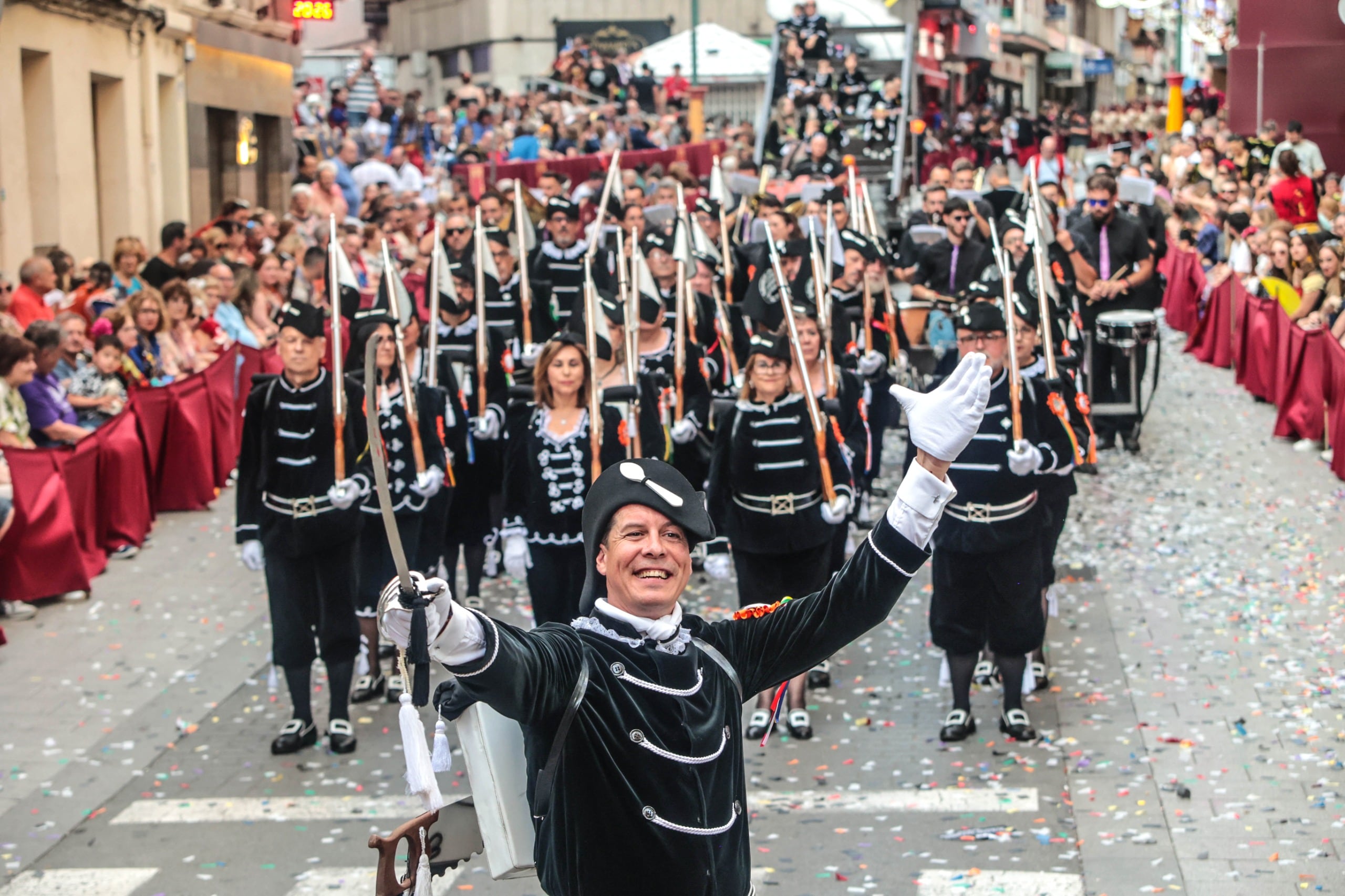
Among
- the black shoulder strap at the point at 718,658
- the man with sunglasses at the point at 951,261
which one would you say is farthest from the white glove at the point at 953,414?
the man with sunglasses at the point at 951,261

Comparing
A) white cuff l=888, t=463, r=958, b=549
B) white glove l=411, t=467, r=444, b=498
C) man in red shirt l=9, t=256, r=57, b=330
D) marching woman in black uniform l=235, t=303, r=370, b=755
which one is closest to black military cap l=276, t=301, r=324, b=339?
marching woman in black uniform l=235, t=303, r=370, b=755

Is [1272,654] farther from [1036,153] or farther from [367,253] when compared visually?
[367,253]

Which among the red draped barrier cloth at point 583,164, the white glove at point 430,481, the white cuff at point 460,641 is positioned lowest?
the white glove at point 430,481

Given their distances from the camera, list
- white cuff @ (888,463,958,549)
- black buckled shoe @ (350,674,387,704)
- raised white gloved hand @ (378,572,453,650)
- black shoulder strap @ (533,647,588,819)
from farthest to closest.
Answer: black buckled shoe @ (350,674,387,704)
white cuff @ (888,463,958,549)
black shoulder strap @ (533,647,588,819)
raised white gloved hand @ (378,572,453,650)

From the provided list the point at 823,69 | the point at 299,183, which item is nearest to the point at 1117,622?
the point at 299,183

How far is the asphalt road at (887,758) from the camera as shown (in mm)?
6570

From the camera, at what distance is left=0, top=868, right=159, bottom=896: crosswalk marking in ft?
21.2

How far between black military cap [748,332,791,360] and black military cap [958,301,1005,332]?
2.59ft

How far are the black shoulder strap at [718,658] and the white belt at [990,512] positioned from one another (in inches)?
150

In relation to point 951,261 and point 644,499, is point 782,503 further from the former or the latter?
point 951,261

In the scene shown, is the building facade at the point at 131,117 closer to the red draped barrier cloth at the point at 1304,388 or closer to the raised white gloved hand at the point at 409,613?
the red draped barrier cloth at the point at 1304,388

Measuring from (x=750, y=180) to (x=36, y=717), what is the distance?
1138 cm

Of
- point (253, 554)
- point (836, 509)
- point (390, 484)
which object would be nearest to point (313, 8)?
point (390, 484)

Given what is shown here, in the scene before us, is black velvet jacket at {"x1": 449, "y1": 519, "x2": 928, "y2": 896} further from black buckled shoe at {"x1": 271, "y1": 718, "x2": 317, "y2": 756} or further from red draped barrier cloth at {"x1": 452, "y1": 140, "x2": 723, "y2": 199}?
red draped barrier cloth at {"x1": 452, "y1": 140, "x2": 723, "y2": 199}
